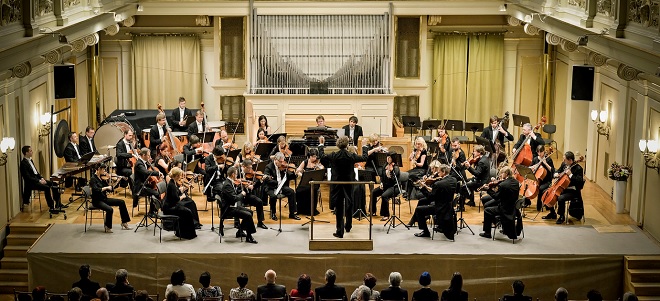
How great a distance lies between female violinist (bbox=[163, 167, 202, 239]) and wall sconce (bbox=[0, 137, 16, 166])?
2641 millimetres

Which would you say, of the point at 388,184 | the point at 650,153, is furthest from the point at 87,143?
the point at 650,153

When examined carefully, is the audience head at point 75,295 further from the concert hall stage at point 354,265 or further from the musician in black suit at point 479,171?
the musician in black suit at point 479,171

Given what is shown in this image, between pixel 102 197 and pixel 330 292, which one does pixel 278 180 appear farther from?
pixel 330 292

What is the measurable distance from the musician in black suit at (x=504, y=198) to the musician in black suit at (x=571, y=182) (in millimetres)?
1300

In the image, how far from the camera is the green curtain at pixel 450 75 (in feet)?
75.6

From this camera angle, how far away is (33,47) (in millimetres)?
14953

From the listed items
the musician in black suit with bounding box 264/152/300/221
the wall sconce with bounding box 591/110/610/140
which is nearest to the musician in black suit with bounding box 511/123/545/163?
the wall sconce with bounding box 591/110/610/140

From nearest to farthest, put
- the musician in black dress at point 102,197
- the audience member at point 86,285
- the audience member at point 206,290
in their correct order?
the audience member at point 206,290 < the audience member at point 86,285 < the musician in black dress at point 102,197

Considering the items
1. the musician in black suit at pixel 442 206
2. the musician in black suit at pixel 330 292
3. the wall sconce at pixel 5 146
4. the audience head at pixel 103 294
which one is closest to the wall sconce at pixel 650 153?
the musician in black suit at pixel 442 206

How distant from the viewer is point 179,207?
49.9 ft

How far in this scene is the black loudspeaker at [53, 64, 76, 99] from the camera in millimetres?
17875

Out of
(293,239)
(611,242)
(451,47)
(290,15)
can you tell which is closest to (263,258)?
(293,239)

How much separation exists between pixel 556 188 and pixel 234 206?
481cm

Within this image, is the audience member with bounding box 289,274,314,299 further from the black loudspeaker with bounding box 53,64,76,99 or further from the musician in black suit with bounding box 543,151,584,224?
the black loudspeaker with bounding box 53,64,76,99
